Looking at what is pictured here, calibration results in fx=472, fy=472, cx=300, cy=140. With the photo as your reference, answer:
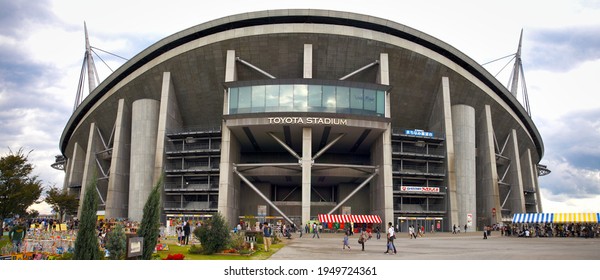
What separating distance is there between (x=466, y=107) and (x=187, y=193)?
37.8m

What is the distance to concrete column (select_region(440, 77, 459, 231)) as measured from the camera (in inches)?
2215

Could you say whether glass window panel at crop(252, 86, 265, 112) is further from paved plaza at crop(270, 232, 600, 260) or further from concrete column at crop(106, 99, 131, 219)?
paved plaza at crop(270, 232, 600, 260)

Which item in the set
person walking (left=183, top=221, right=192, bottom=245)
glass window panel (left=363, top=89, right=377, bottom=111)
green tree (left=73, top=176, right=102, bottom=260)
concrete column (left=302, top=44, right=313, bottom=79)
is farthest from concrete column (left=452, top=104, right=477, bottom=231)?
green tree (left=73, top=176, right=102, bottom=260)

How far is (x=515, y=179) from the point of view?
70.7 meters

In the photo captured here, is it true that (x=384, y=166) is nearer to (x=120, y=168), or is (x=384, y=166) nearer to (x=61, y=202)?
(x=120, y=168)

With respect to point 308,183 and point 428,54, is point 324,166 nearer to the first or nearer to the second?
point 308,183

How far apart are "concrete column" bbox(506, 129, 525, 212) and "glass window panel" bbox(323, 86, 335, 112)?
114 feet

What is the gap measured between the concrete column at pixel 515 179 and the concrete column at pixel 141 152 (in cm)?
5193

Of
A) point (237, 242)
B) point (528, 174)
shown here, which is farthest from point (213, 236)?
point (528, 174)

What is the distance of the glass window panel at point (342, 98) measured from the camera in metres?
52.0

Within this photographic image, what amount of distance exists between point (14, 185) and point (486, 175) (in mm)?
55477

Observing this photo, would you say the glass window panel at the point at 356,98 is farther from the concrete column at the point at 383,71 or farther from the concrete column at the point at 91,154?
the concrete column at the point at 91,154

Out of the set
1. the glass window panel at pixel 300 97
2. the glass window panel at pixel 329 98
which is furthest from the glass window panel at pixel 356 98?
the glass window panel at pixel 300 97

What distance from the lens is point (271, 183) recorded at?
6831 cm
